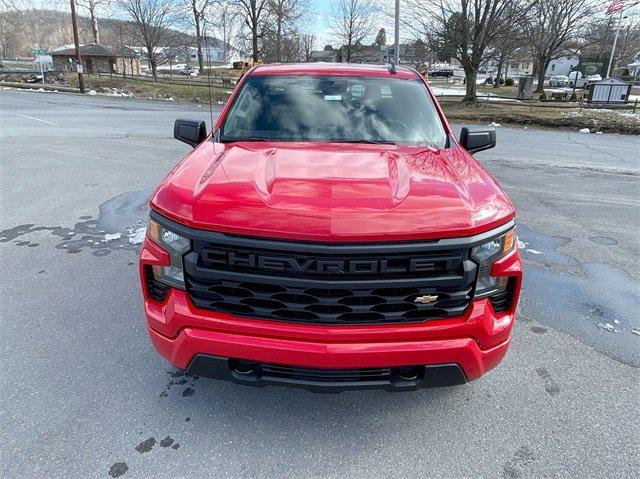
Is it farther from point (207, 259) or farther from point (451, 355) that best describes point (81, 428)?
point (451, 355)

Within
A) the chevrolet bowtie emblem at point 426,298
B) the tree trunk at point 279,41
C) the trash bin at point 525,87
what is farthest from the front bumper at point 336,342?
the tree trunk at point 279,41

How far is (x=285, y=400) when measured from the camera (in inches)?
103

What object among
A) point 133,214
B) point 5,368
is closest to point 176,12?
point 133,214

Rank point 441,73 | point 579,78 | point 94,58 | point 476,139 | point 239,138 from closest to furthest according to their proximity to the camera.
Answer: point 239,138 → point 476,139 → point 579,78 → point 94,58 → point 441,73

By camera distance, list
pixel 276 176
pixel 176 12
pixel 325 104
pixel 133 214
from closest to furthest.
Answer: pixel 276 176
pixel 325 104
pixel 133 214
pixel 176 12

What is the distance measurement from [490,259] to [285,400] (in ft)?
4.60

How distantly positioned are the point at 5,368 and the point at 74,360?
0.39m

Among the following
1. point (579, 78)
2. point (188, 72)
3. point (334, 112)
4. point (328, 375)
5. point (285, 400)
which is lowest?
point (285, 400)

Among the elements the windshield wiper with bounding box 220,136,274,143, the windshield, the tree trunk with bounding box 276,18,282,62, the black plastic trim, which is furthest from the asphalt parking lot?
the tree trunk with bounding box 276,18,282,62

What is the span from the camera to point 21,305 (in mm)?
3561

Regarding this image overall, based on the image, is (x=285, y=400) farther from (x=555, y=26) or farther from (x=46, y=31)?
(x=46, y=31)

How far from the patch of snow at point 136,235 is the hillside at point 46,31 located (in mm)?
18601

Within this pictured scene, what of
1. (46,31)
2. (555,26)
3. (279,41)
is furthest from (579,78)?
(46,31)

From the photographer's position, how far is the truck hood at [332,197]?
6.47ft
